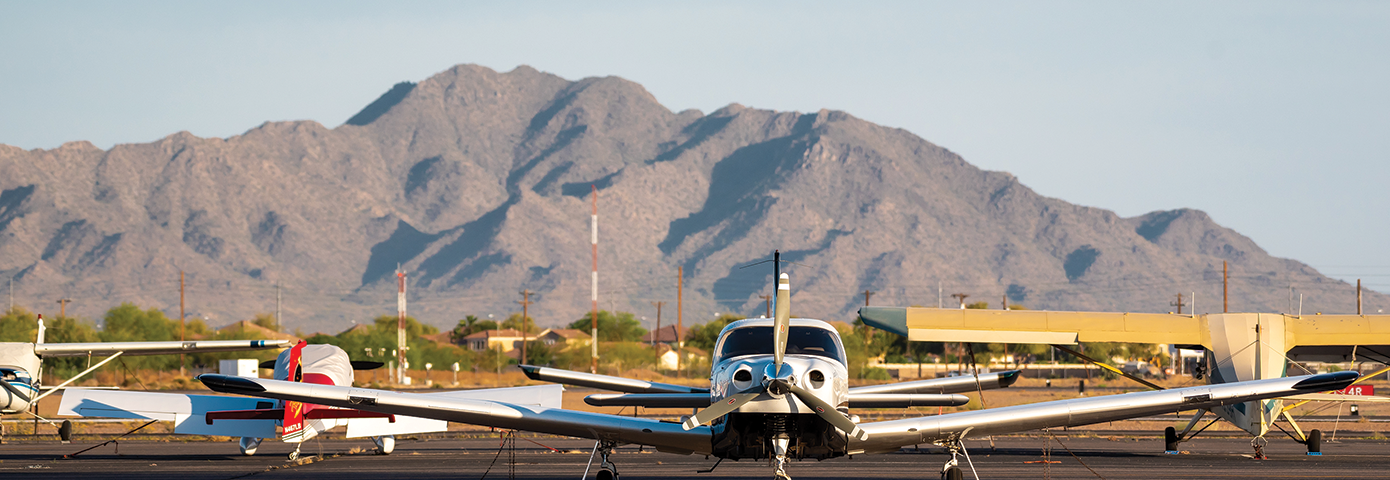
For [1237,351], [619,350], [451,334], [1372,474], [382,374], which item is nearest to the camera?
[1372,474]

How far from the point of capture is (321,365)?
23469 millimetres

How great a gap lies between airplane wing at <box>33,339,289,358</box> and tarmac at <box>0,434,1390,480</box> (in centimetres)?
210

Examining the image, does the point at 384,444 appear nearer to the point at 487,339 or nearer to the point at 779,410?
the point at 779,410

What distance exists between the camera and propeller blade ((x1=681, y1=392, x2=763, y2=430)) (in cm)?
1312

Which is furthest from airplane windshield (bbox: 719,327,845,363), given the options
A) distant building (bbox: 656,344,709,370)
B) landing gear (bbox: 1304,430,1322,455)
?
distant building (bbox: 656,344,709,370)

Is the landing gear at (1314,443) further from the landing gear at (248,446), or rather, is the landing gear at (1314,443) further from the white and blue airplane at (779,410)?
the landing gear at (248,446)

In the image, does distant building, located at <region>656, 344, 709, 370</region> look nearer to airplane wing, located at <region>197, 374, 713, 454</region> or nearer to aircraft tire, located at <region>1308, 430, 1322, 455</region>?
aircraft tire, located at <region>1308, 430, 1322, 455</region>

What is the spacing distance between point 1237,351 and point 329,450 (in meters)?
17.4

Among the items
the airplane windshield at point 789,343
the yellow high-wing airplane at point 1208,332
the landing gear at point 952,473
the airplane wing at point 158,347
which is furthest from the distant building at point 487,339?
the landing gear at point 952,473

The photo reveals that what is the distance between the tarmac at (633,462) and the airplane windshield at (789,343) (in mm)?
3583

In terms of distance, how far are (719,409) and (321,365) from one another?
12.6 metres

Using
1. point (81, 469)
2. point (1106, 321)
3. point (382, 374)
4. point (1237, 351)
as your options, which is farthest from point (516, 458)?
point (382, 374)

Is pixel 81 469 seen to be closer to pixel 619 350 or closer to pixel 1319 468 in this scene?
pixel 1319 468

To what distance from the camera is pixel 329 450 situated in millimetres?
25047
